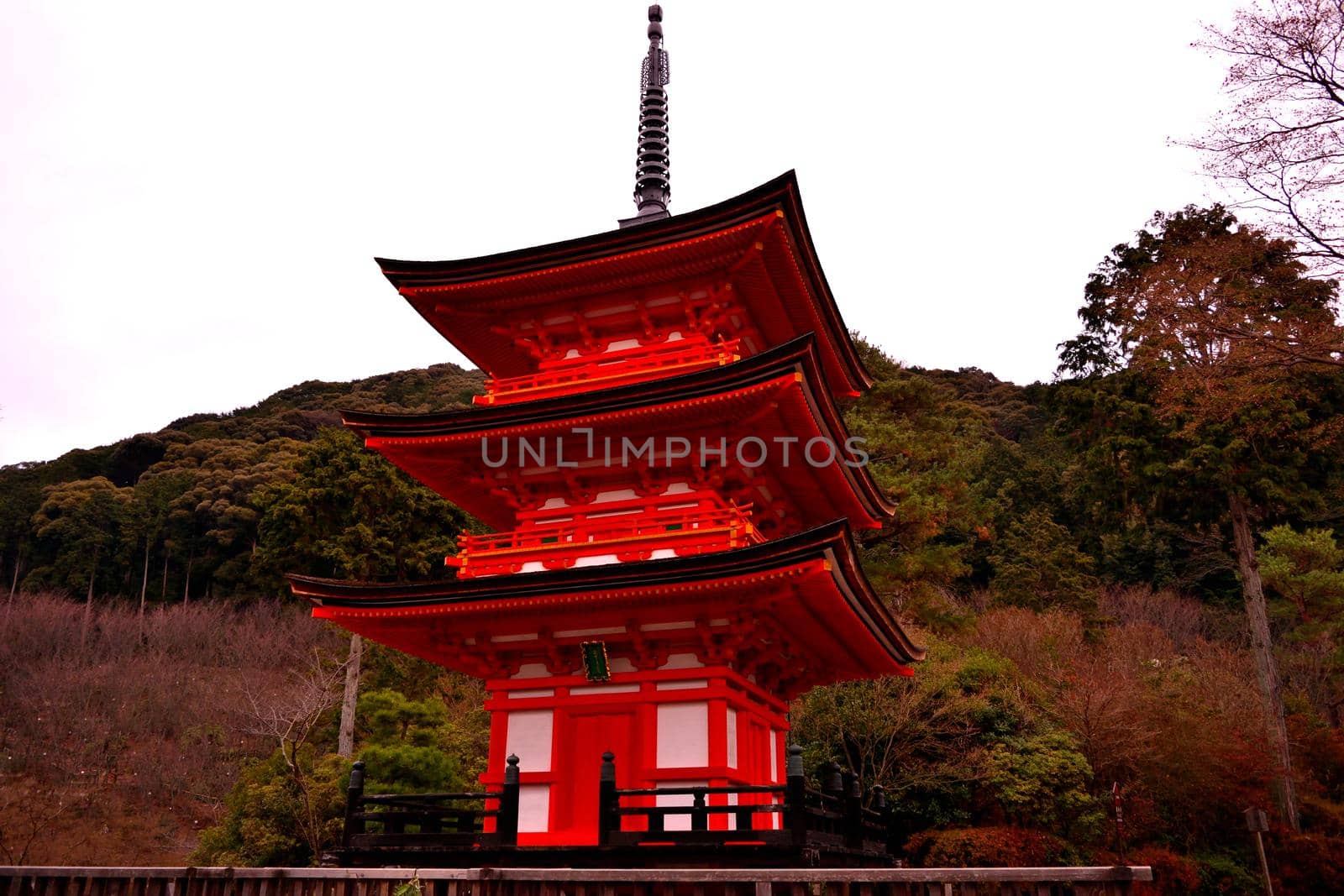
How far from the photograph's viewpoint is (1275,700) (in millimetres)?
27391

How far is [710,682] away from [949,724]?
564 inches

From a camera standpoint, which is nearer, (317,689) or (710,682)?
(710,682)

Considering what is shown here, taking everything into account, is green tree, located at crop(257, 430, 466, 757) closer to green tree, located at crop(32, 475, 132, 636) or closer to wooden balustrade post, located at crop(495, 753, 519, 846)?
green tree, located at crop(32, 475, 132, 636)

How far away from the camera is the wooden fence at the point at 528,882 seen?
811 cm

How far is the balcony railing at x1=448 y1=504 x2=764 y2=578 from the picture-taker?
13633 millimetres

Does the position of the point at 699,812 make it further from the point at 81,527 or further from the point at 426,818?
the point at 81,527

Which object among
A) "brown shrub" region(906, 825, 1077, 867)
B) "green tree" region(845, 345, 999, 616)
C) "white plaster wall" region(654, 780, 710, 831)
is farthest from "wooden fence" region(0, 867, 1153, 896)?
"green tree" region(845, 345, 999, 616)

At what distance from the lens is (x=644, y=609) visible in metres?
13.0

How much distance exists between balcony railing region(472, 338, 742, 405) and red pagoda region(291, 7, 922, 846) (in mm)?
45

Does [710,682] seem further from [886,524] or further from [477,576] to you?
[886,524]

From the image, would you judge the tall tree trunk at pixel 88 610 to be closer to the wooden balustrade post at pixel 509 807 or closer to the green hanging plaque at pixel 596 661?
the green hanging plaque at pixel 596 661

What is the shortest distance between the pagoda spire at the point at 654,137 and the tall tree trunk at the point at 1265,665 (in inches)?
872

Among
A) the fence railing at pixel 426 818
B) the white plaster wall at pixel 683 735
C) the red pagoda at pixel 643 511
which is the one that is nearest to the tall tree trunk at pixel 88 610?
the red pagoda at pixel 643 511

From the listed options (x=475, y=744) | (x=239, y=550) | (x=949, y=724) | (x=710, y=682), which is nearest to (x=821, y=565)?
(x=710, y=682)
